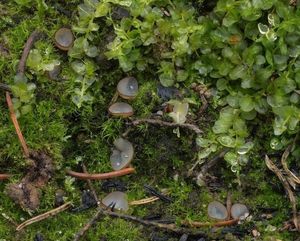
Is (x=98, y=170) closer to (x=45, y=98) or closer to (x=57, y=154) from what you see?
(x=57, y=154)

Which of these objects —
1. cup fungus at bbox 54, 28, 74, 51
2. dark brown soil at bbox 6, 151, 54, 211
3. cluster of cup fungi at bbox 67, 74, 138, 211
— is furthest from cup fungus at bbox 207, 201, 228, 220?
cup fungus at bbox 54, 28, 74, 51

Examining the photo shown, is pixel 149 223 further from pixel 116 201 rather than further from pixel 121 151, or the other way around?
pixel 121 151

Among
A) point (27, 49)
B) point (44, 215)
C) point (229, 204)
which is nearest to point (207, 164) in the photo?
point (229, 204)

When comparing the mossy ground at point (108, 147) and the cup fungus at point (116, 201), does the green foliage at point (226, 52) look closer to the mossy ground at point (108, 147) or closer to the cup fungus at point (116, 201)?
the mossy ground at point (108, 147)

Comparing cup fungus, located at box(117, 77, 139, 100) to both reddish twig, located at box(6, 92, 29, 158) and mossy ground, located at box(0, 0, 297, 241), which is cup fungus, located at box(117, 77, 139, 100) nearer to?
mossy ground, located at box(0, 0, 297, 241)

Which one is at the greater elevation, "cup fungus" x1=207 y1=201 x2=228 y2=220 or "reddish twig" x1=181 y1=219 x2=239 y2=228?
"cup fungus" x1=207 y1=201 x2=228 y2=220
